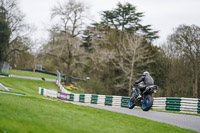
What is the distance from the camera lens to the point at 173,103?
21750 millimetres

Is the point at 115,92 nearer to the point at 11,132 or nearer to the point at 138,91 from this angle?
the point at 138,91

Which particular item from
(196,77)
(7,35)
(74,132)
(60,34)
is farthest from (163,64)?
(74,132)

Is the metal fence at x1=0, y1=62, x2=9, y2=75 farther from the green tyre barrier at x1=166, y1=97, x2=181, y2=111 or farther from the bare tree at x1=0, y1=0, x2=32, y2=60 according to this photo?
the green tyre barrier at x1=166, y1=97, x2=181, y2=111

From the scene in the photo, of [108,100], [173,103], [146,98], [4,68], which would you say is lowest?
[108,100]

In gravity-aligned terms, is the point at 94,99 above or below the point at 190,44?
below

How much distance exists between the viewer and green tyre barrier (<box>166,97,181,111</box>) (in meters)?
21.3

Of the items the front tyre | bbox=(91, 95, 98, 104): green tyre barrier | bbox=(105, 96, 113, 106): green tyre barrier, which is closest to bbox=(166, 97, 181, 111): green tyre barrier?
the front tyre

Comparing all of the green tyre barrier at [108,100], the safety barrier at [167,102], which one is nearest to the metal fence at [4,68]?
the safety barrier at [167,102]

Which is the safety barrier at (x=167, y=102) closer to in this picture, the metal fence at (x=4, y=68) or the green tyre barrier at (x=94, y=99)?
the green tyre barrier at (x=94, y=99)

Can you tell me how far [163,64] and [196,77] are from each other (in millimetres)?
10291

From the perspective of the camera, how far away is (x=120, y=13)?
2180 inches

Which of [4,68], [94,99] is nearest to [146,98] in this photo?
[94,99]

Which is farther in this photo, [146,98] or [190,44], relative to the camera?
[190,44]

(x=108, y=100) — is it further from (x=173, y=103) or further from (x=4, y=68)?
(x=4, y=68)
